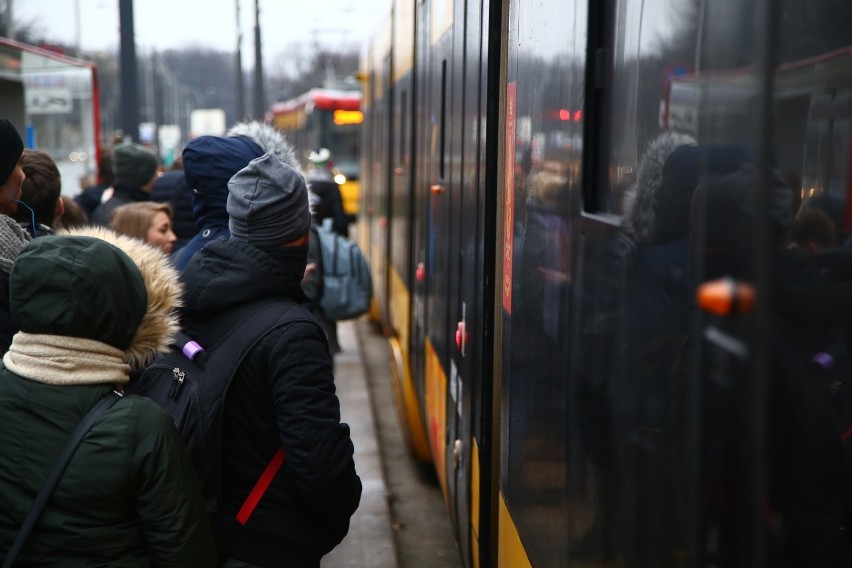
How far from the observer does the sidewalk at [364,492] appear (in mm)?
5457

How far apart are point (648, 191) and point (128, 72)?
10623 millimetres

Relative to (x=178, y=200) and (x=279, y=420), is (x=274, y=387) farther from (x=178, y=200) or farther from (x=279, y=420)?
(x=178, y=200)

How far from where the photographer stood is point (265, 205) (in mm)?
2828

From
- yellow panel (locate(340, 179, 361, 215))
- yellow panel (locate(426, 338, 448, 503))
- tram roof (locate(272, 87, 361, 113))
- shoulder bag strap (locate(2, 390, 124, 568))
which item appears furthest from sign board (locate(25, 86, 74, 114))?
yellow panel (locate(340, 179, 361, 215))

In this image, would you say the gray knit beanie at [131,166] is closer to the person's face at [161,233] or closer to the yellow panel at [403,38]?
the person's face at [161,233]

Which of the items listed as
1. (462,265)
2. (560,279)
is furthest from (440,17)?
(560,279)

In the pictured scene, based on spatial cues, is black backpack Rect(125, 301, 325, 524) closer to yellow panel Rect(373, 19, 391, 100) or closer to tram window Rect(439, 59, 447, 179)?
tram window Rect(439, 59, 447, 179)

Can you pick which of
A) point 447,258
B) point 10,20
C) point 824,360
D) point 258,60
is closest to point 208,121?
point 258,60

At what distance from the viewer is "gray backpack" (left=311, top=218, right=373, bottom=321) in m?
7.01

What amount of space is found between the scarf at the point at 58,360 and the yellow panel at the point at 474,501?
1478 mm

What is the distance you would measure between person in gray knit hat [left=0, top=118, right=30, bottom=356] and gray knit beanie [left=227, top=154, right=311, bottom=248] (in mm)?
696

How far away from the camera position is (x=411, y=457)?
7520 millimetres

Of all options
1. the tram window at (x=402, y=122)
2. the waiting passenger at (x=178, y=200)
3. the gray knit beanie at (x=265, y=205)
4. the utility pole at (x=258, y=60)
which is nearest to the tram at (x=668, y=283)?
the gray knit beanie at (x=265, y=205)

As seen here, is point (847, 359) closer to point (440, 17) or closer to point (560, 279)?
point (560, 279)
